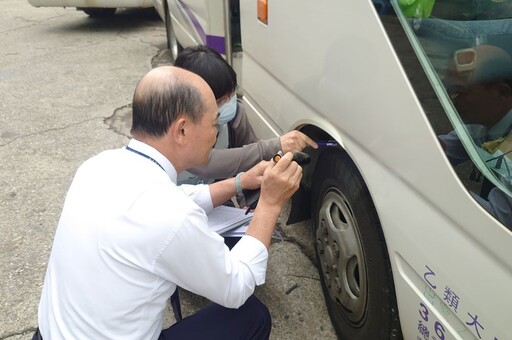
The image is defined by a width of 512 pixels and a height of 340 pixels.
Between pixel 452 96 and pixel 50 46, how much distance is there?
6873 millimetres

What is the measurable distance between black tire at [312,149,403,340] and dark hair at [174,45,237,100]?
0.51m

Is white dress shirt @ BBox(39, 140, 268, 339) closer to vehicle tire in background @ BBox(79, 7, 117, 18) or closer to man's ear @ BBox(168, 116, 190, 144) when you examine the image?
man's ear @ BBox(168, 116, 190, 144)

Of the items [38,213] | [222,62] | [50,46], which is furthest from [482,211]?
[50,46]

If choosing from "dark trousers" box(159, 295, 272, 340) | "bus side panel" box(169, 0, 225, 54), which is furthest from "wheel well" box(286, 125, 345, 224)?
"bus side panel" box(169, 0, 225, 54)

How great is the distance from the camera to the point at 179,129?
126 centimetres

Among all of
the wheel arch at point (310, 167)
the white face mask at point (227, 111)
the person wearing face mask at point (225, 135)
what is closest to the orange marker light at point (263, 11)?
the person wearing face mask at point (225, 135)

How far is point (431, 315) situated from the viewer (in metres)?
1.27

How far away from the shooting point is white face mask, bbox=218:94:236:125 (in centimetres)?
199

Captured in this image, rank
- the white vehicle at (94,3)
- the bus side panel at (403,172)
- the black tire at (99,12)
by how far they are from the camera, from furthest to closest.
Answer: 1. the black tire at (99,12)
2. the white vehicle at (94,3)
3. the bus side panel at (403,172)

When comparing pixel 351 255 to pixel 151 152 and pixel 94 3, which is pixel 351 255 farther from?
pixel 94 3

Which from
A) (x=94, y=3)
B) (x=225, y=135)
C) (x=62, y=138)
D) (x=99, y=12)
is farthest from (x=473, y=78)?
(x=99, y=12)

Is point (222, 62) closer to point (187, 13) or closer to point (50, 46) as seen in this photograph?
point (187, 13)

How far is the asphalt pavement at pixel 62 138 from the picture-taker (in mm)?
2223

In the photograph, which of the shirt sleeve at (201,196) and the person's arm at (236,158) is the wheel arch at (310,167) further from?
the shirt sleeve at (201,196)
